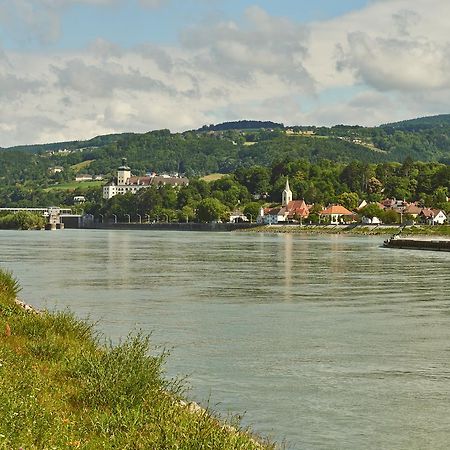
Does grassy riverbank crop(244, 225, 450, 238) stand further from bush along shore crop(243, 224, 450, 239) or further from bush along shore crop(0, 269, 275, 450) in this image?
bush along shore crop(0, 269, 275, 450)

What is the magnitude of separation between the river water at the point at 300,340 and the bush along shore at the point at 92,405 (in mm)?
2712

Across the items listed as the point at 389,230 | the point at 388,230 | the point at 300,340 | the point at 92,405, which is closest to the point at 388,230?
the point at 388,230

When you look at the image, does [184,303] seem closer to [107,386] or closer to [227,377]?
[227,377]

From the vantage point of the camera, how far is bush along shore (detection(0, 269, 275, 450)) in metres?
10.5

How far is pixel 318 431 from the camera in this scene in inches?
611

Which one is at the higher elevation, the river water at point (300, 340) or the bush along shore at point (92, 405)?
the bush along shore at point (92, 405)

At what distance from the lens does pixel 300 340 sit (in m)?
26.1

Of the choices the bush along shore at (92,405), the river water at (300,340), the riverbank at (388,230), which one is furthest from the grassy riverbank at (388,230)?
the bush along shore at (92,405)

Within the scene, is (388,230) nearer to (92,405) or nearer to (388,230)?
(388,230)

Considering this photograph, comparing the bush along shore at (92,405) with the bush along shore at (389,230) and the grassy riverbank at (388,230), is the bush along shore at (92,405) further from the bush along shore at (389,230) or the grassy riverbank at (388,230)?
the bush along shore at (389,230)

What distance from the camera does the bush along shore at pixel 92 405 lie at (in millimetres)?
10516

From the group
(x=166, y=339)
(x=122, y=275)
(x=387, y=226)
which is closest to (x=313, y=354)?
(x=166, y=339)

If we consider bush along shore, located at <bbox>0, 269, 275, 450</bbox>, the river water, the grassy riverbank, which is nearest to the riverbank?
the grassy riverbank

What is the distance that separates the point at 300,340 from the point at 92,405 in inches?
534
